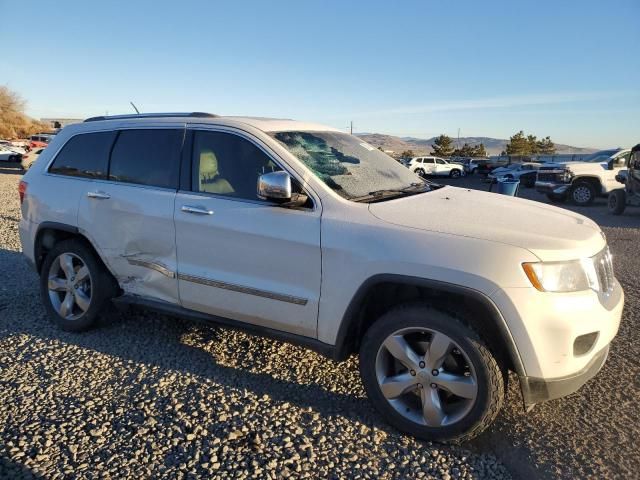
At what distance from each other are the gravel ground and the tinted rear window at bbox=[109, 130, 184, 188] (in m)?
1.34

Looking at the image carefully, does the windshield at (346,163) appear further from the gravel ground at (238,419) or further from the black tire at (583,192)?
the black tire at (583,192)

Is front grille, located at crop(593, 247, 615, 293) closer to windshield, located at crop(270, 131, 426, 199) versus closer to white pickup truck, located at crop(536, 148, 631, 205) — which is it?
windshield, located at crop(270, 131, 426, 199)

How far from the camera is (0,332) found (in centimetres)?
423

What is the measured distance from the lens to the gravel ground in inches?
102

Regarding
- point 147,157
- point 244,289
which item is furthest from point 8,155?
point 244,289

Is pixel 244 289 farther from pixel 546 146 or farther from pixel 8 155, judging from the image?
pixel 546 146

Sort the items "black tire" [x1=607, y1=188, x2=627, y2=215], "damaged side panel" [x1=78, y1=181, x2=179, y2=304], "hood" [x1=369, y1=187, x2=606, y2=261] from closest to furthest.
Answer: "hood" [x1=369, y1=187, x2=606, y2=261] → "damaged side panel" [x1=78, y1=181, x2=179, y2=304] → "black tire" [x1=607, y1=188, x2=627, y2=215]

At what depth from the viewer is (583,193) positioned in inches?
609

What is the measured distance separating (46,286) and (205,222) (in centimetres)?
194

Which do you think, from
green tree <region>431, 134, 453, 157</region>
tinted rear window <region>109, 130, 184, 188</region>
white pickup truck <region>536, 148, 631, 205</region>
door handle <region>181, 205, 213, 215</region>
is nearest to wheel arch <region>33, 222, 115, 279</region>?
tinted rear window <region>109, 130, 184, 188</region>

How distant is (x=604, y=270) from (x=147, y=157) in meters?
3.25

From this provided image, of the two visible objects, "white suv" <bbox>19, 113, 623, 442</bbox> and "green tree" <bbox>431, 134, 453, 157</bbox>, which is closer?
"white suv" <bbox>19, 113, 623, 442</bbox>

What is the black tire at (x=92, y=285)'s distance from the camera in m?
4.08

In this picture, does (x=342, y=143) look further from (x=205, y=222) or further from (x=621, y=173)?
(x=621, y=173)
